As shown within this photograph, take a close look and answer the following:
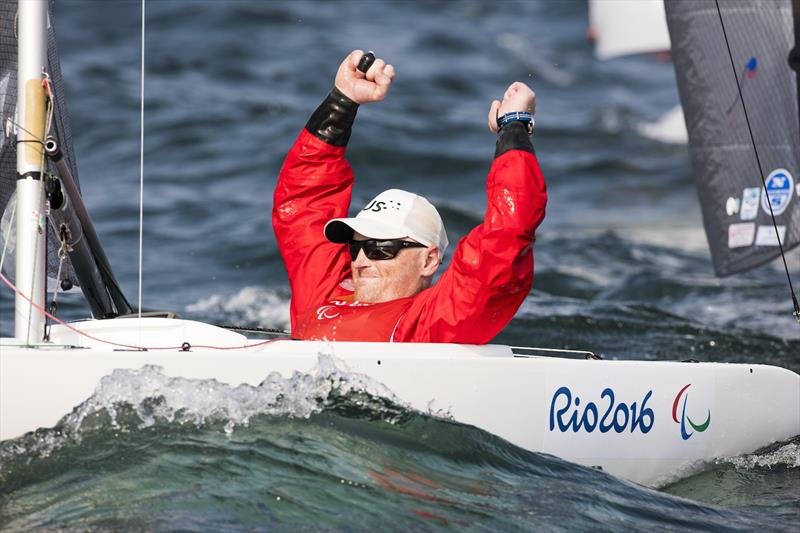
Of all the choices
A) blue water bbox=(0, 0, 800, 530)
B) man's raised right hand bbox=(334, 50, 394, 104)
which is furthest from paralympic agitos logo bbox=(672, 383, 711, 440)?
man's raised right hand bbox=(334, 50, 394, 104)

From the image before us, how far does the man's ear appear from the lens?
11.5 ft

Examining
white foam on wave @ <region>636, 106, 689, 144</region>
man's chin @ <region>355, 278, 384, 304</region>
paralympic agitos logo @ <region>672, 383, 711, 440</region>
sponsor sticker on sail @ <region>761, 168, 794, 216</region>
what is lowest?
paralympic agitos logo @ <region>672, 383, 711, 440</region>

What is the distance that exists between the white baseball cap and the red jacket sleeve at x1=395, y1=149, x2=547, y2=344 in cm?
26

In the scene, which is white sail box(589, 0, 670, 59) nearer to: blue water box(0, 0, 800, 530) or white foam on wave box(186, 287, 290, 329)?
blue water box(0, 0, 800, 530)

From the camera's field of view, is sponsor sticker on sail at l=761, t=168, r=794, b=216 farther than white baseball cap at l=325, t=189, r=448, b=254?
Yes

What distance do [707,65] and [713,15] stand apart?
23 centimetres

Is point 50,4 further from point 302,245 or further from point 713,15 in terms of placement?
point 713,15

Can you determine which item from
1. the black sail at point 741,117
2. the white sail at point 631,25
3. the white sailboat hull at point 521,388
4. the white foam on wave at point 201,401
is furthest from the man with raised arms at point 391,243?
the white sail at point 631,25

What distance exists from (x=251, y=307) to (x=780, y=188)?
2.83 meters

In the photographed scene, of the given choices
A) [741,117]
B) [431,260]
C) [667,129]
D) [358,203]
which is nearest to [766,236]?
[741,117]

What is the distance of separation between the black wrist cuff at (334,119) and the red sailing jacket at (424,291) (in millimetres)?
23

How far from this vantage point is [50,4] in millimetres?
3496

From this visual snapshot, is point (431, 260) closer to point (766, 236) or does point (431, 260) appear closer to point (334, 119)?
point (334, 119)

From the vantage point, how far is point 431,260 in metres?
3.52
